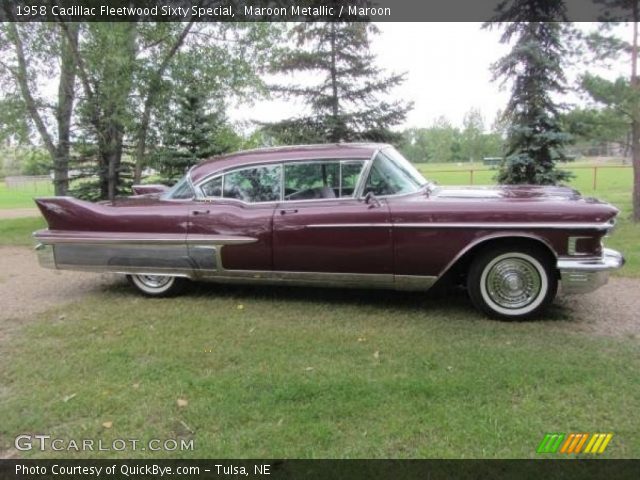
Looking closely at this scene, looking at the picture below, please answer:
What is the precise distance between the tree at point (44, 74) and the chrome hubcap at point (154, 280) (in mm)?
8445

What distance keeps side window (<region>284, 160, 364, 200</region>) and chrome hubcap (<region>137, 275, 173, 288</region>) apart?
1713 mm

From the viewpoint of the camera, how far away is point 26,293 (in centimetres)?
636

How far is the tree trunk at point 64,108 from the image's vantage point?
11.9 m

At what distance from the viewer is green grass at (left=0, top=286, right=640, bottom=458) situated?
290cm

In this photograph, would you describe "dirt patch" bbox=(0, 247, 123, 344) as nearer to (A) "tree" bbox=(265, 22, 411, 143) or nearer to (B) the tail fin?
(B) the tail fin

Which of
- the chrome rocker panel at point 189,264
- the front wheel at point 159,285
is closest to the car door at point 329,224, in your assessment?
the chrome rocker panel at point 189,264

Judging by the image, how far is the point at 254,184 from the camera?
544 centimetres

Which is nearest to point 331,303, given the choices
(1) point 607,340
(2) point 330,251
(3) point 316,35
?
(2) point 330,251

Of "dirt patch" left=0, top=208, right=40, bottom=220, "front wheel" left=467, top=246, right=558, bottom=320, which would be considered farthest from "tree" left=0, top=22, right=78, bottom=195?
"front wheel" left=467, top=246, right=558, bottom=320

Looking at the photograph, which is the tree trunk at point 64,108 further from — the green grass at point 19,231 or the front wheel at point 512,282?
the front wheel at point 512,282

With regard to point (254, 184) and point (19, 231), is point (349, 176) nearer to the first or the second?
point (254, 184)

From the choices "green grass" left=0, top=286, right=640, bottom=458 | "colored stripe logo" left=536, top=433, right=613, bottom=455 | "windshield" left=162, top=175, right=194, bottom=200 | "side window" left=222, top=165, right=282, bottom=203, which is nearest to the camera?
"colored stripe logo" left=536, top=433, right=613, bottom=455

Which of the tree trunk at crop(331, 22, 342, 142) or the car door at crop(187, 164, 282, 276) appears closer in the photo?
the car door at crop(187, 164, 282, 276)
